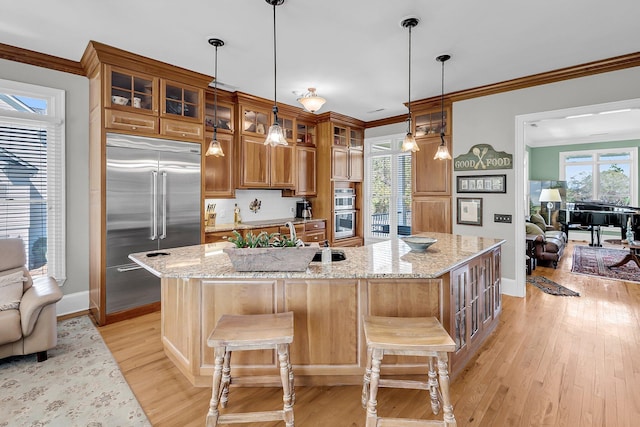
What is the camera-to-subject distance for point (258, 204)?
216 inches

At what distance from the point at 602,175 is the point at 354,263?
31.7ft

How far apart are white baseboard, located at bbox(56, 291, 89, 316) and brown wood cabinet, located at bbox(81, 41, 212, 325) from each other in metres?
0.08

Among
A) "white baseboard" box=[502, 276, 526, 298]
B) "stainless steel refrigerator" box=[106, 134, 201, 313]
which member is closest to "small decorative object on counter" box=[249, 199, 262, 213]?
"stainless steel refrigerator" box=[106, 134, 201, 313]

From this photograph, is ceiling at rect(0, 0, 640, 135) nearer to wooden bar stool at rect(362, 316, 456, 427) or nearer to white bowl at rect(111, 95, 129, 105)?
white bowl at rect(111, 95, 129, 105)

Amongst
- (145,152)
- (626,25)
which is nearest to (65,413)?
(145,152)

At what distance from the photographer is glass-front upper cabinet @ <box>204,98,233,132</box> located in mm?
4488

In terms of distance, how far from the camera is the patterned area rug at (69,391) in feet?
6.39

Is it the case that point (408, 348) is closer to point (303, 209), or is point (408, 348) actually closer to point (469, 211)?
point (469, 211)

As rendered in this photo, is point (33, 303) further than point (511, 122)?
No

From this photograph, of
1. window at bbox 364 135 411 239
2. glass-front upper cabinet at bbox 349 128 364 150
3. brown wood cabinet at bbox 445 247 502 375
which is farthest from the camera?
glass-front upper cabinet at bbox 349 128 364 150

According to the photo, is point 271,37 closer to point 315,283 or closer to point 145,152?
point 145,152

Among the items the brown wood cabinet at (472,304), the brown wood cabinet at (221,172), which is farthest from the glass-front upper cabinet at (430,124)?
the brown wood cabinet at (221,172)

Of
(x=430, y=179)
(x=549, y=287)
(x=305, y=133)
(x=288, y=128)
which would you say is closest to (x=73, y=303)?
(x=288, y=128)

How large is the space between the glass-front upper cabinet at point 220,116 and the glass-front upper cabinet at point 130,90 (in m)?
0.94
